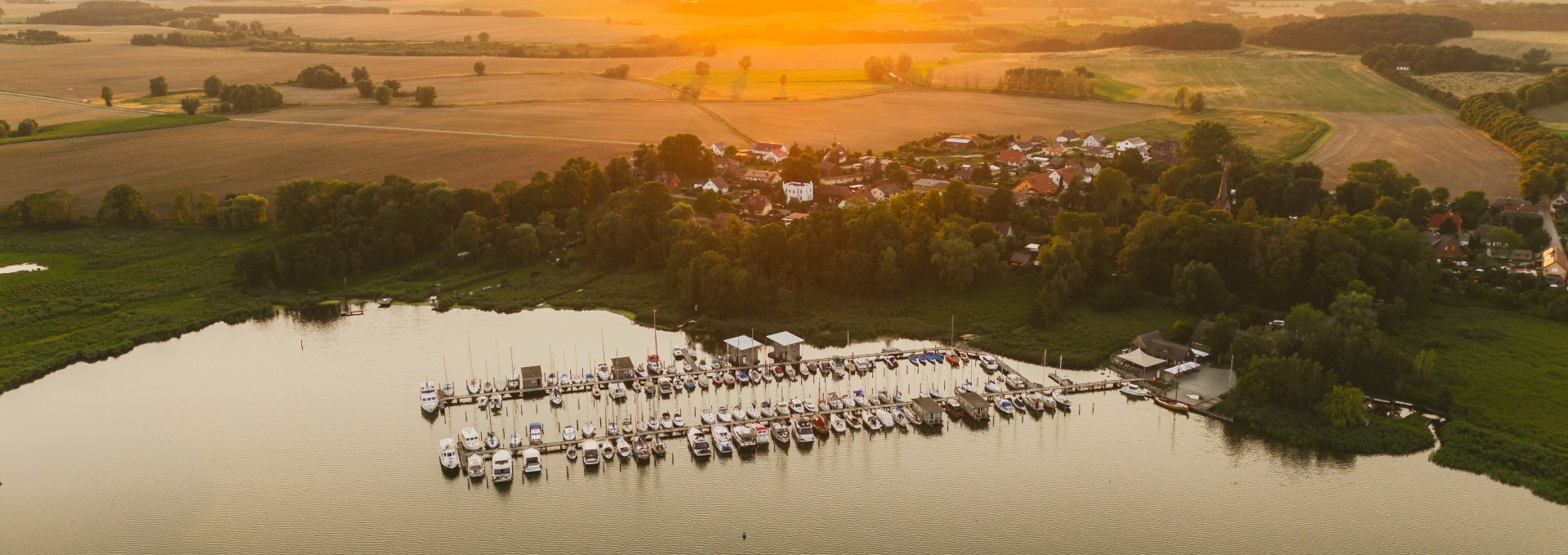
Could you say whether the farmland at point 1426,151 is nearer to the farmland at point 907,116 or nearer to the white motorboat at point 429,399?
the farmland at point 907,116

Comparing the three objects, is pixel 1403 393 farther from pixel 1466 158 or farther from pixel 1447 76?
pixel 1447 76

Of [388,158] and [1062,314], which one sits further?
[388,158]

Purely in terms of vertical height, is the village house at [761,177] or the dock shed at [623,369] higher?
the village house at [761,177]

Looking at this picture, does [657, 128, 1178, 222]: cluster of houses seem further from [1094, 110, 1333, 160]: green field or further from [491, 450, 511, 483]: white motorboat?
[491, 450, 511, 483]: white motorboat

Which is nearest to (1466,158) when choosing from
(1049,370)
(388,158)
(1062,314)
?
(1062,314)

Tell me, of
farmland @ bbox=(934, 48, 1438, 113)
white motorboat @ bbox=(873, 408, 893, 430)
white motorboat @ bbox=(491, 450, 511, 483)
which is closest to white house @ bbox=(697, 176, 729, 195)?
white motorboat @ bbox=(873, 408, 893, 430)

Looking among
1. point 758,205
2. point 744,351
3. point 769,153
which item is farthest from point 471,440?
point 769,153

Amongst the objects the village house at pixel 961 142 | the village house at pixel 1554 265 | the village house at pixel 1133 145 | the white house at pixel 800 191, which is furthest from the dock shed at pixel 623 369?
the village house at pixel 1133 145
